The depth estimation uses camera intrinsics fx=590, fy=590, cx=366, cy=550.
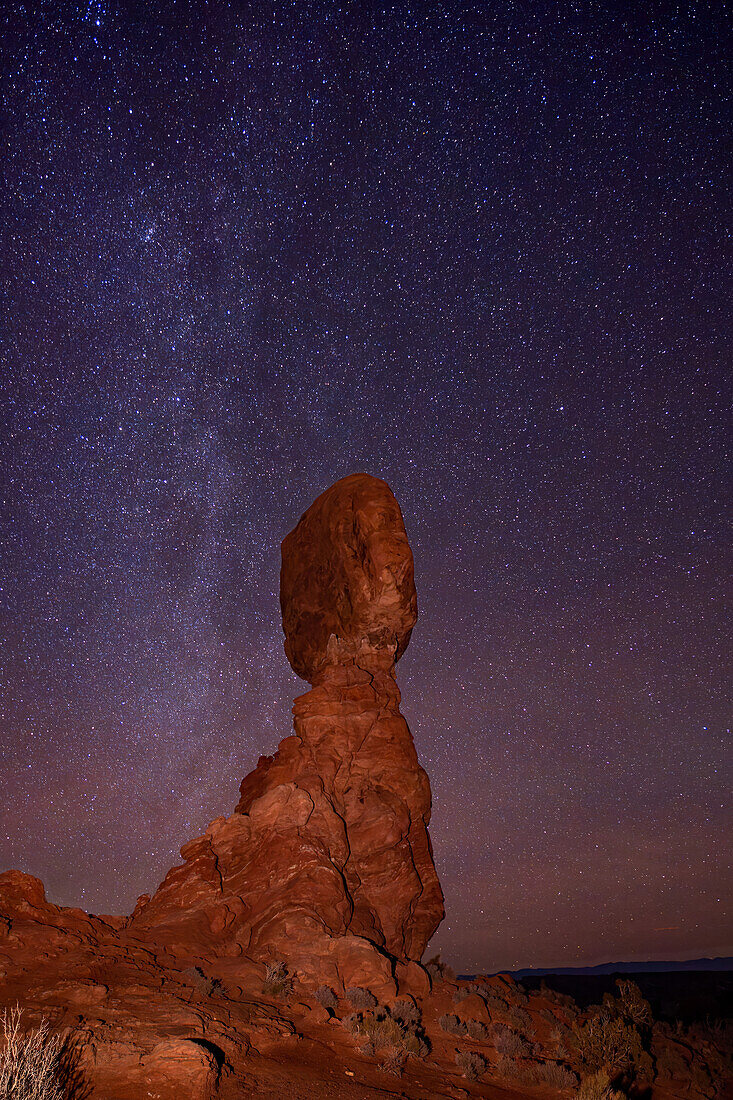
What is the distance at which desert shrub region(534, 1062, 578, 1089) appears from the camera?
12922 millimetres

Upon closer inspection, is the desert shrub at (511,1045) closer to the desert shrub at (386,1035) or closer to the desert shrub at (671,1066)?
the desert shrub at (386,1035)

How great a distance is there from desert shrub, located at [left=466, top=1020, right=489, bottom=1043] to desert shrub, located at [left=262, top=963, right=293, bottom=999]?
15.4 feet

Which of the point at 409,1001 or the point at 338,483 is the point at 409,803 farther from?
the point at 338,483

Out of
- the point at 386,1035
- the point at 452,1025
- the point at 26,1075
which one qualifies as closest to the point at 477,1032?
the point at 452,1025

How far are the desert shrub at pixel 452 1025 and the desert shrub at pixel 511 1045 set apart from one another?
0.82 metres

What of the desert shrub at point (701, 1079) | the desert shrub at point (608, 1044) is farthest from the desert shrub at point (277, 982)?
the desert shrub at point (701, 1079)

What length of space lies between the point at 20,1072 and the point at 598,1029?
47.7 ft

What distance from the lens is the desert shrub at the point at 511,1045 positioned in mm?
13992

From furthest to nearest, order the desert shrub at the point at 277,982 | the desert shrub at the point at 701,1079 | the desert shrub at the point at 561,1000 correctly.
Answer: the desert shrub at the point at 561,1000
the desert shrub at the point at 701,1079
the desert shrub at the point at 277,982

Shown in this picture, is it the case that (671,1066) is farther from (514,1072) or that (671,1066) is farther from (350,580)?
(350,580)

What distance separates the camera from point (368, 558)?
86.4ft

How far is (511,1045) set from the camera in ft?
46.1

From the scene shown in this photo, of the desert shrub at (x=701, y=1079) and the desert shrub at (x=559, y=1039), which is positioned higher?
the desert shrub at (x=559, y=1039)

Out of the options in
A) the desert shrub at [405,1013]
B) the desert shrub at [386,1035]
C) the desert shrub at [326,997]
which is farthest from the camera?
the desert shrub at [405,1013]
